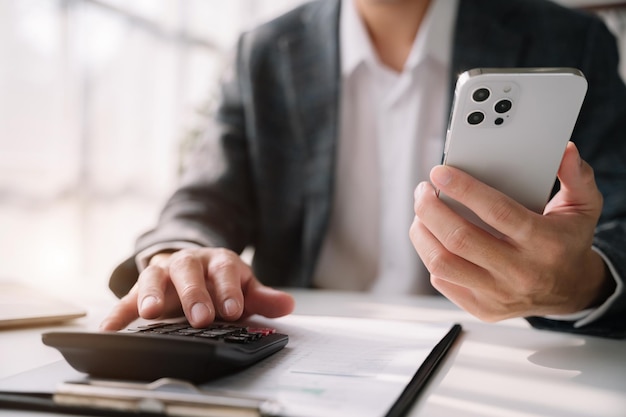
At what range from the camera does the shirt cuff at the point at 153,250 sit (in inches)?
28.1

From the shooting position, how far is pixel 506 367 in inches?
18.7

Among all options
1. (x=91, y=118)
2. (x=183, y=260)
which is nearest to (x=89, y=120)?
(x=91, y=118)

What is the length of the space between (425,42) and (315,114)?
0.22 metres

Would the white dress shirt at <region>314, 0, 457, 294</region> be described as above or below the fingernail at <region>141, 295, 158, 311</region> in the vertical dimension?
Result: above

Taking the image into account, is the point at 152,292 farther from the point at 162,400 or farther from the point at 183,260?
the point at 162,400

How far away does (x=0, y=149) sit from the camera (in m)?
1.64

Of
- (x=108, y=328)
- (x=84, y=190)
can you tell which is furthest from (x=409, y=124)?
(x=84, y=190)

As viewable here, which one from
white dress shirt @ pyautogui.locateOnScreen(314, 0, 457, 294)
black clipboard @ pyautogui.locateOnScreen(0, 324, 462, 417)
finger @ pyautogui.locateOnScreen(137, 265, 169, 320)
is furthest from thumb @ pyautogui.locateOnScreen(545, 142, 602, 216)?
white dress shirt @ pyautogui.locateOnScreen(314, 0, 457, 294)

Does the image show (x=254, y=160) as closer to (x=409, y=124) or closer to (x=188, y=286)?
(x=409, y=124)

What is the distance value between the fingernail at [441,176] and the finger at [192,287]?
0.21 metres

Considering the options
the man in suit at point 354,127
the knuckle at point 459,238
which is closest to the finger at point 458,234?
the knuckle at point 459,238

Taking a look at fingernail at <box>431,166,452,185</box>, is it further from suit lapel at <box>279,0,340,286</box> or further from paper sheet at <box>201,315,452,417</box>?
suit lapel at <box>279,0,340,286</box>

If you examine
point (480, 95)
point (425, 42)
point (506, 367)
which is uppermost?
point (425, 42)

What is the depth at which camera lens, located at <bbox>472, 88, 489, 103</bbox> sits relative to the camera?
470 mm
